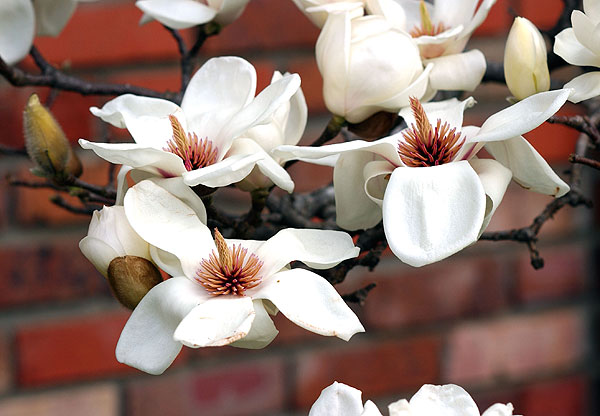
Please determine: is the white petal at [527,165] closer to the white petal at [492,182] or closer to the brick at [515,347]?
the white petal at [492,182]

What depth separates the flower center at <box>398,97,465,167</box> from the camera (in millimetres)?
239

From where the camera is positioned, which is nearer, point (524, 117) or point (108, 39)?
point (524, 117)

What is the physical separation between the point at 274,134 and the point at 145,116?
4 centimetres

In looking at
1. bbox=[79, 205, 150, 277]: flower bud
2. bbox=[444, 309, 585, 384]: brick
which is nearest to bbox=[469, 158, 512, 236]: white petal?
bbox=[79, 205, 150, 277]: flower bud

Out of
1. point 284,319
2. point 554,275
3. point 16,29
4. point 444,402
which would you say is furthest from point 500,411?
point 554,275

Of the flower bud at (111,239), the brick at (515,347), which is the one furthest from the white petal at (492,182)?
the brick at (515,347)

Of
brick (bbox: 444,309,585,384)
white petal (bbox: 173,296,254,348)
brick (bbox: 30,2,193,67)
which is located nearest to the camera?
white petal (bbox: 173,296,254,348)

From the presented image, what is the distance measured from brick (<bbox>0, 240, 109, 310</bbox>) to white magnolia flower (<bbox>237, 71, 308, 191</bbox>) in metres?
0.44

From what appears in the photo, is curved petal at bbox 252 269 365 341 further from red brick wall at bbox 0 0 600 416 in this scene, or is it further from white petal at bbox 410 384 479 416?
red brick wall at bbox 0 0 600 416

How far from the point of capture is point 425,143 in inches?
9.5

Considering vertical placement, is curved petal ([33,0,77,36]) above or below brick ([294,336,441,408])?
above

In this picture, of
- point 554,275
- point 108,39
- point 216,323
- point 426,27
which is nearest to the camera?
point 216,323

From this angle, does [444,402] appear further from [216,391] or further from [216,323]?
[216,391]

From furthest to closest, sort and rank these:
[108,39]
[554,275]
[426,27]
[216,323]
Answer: [554,275] < [108,39] < [426,27] < [216,323]
